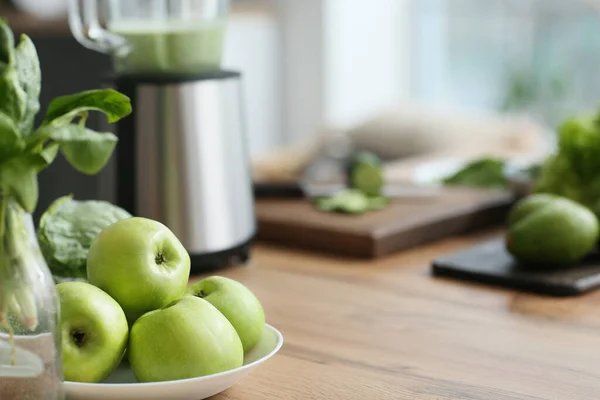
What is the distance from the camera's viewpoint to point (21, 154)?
55cm

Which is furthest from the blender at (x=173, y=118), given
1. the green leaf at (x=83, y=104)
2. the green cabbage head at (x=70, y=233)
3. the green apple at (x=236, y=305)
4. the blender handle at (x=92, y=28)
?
the green leaf at (x=83, y=104)

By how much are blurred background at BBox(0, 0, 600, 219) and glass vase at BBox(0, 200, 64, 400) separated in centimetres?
309

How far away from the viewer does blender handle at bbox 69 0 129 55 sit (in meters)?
1.13

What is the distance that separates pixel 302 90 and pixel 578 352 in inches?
164

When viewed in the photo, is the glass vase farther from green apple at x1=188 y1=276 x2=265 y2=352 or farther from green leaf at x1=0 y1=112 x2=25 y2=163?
green apple at x1=188 y1=276 x2=265 y2=352

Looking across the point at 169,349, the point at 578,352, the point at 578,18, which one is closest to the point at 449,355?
the point at 578,352

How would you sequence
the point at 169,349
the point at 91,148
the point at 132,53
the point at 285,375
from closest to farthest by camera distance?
the point at 91,148
the point at 169,349
the point at 285,375
the point at 132,53

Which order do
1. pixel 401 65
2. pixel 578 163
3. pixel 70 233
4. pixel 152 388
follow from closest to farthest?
pixel 152 388 → pixel 70 233 → pixel 578 163 → pixel 401 65

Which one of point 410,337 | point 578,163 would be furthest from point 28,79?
point 578,163

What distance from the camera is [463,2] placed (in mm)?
4727

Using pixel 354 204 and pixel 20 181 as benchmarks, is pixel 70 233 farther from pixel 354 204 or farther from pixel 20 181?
pixel 354 204

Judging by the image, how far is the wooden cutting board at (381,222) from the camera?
4.31ft

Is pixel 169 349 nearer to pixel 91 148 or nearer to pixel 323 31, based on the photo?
pixel 91 148

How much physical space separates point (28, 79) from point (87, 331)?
0.62 ft
